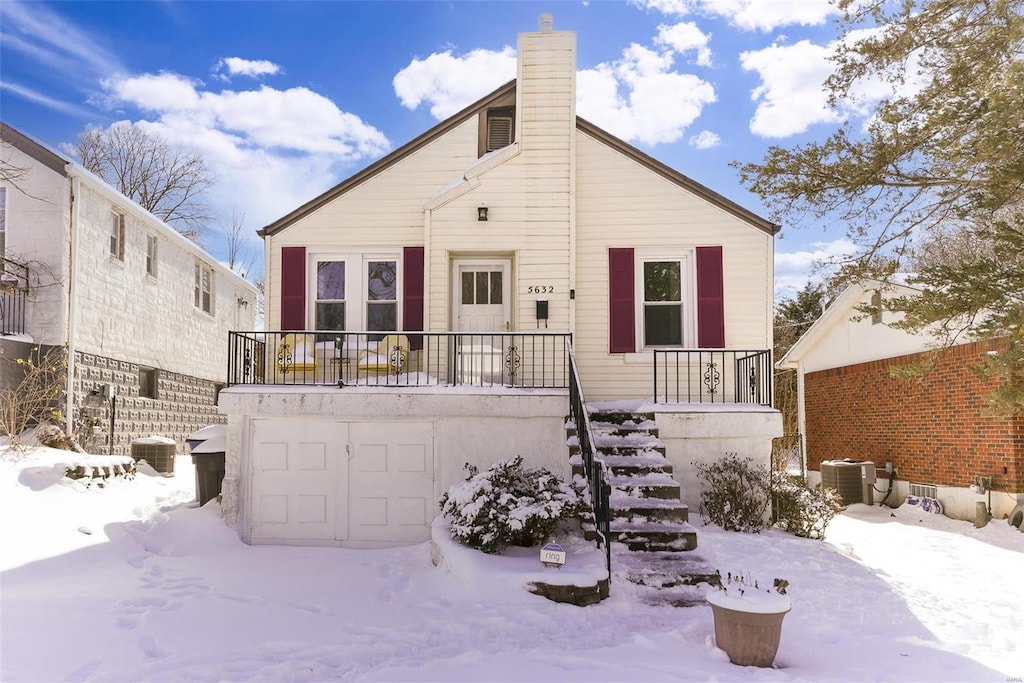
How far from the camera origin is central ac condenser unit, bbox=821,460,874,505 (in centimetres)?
1288

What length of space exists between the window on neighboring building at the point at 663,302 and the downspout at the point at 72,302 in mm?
9744

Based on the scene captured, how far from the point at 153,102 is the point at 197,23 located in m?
9.39

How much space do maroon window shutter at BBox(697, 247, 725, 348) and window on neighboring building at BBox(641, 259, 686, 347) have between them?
291mm

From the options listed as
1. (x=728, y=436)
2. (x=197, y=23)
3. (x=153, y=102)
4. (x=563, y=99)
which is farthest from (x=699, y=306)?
(x=153, y=102)

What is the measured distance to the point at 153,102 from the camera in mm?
18391

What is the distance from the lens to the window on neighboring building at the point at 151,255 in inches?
590

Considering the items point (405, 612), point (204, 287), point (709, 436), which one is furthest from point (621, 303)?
point (204, 287)

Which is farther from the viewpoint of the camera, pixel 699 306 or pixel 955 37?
pixel 699 306

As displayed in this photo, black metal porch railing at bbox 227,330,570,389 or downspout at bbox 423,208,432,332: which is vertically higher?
downspout at bbox 423,208,432,332

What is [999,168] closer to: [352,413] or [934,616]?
[934,616]

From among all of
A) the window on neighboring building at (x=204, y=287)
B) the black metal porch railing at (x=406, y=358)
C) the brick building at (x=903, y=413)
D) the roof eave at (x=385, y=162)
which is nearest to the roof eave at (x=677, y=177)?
the roof eave at (x=385, y=162)

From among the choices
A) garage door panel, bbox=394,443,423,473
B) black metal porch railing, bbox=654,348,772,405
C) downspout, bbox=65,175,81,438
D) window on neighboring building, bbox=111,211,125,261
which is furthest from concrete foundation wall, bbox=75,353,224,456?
black metal porch railing, bbox=654,348,772,405

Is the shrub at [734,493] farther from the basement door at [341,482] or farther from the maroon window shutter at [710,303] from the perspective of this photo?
the basement door at [341,482]

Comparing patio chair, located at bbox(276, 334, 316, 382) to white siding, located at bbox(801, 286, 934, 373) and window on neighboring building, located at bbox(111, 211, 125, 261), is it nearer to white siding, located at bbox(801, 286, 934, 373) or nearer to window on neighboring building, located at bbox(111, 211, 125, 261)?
window on neighboring building, located at bbox(111, 211, 125, 261)
